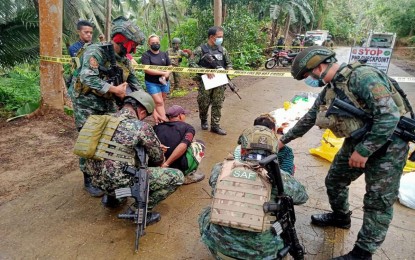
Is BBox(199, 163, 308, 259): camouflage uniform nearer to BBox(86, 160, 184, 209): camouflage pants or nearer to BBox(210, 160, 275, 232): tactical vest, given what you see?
BBox(210, 160, 275, 232): tactical vest

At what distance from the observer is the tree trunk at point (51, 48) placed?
15.7ft

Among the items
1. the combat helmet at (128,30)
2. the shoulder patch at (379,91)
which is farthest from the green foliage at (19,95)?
the shoulder patch at (379,91)

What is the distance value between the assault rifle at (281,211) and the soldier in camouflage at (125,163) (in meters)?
1.13

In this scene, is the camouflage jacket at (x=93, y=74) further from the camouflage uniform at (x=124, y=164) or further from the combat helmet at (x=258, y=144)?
the combat helmet at (x=258, y=144)

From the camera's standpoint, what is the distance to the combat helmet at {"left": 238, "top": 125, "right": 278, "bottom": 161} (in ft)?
6.66

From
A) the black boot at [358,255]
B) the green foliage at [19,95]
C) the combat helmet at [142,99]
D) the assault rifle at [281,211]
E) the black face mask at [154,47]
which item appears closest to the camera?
the assault rifle at [281,211]

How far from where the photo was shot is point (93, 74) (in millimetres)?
2973

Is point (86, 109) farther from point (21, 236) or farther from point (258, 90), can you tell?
point (258, 90)

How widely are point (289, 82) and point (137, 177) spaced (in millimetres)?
8369

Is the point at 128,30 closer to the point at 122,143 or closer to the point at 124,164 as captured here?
the point at 122,143

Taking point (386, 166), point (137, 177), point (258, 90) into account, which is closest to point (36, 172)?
point (137, 177)

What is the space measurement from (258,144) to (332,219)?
1.36 meters

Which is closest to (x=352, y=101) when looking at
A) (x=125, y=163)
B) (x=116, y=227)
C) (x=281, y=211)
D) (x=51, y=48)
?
(x=281, y=211)

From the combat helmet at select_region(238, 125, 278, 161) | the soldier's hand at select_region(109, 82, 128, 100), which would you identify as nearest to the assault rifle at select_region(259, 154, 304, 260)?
the combat helmet at select_region(238, 125, 278, 161)
